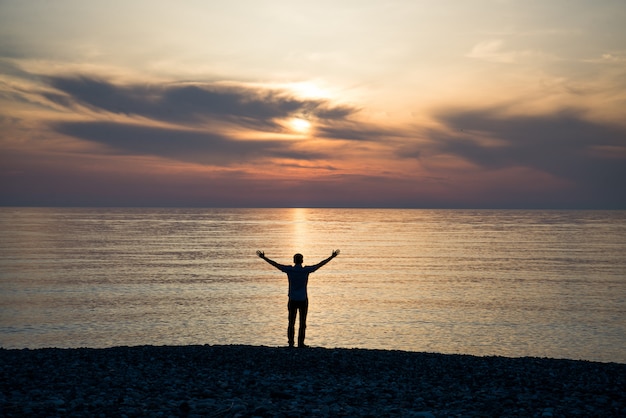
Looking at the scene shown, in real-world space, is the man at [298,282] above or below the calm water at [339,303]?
above

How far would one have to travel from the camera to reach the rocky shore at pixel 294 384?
39.5 ft

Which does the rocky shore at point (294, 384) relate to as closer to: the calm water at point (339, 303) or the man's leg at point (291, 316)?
the man's leg at point (291, 316)

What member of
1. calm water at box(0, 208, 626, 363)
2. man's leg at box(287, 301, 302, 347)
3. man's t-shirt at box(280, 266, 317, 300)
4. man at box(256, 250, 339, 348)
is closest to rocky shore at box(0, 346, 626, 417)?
man's leg at box(287, 301, 302, 347)

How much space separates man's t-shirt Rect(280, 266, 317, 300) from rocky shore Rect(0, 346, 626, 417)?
6.15 ft

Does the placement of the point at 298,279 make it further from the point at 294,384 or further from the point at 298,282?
the point at 294,384

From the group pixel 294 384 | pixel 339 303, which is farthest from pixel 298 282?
pixel 339 303

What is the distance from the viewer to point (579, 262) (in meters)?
70.6

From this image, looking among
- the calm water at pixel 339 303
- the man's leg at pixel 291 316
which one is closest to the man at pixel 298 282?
the man's leg at pixel 291 316

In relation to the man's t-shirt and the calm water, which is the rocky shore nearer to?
the man's t-shirt

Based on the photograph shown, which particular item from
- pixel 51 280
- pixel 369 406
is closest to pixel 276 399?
pixel 369 406

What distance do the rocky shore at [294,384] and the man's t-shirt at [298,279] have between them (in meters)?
1.88

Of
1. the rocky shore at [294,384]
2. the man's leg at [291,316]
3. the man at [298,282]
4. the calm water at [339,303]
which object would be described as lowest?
the calm water at [339,303]

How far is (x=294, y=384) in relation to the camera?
571 inches

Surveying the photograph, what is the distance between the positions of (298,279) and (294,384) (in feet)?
16.5
